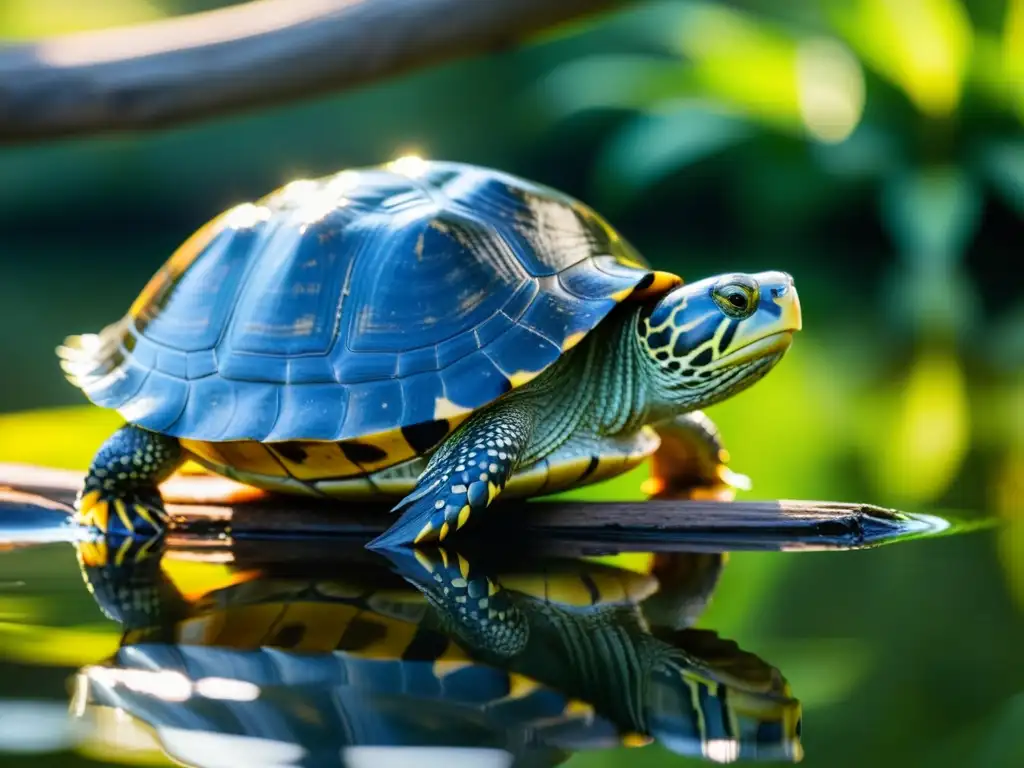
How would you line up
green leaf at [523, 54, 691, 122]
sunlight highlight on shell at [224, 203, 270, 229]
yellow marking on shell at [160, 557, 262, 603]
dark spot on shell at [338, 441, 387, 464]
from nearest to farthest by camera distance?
yellow marking on shell at [160, 557, 262, 603]
dark spot on shell at [338, 441, 387, 464]
sunlight highlight on shell at [224, 203, 270, 229]
green leaf at [523, 54, 691, 122]

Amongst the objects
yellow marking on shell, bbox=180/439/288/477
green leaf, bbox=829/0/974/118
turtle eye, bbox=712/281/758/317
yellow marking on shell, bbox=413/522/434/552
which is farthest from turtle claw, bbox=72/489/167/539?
green leaf, bbox=829/0/974/118

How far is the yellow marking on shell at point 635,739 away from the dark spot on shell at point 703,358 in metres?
0.89

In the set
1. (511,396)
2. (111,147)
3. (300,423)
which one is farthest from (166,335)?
(111,147)

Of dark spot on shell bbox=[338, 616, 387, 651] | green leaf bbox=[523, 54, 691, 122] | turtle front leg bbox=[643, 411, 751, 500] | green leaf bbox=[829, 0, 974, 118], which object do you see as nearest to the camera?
dark spot on shell bbox=[338, 616, 387, 651]

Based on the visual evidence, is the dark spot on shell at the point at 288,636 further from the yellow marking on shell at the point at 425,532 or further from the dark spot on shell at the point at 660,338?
the dark spot on shell at the point at 660,338

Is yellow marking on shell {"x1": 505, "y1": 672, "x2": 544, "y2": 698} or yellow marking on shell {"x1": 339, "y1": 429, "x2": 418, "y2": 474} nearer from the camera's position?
yellow marking on shell {"x1": 505, "y1": 672, "x2": 544, "y2": 698}

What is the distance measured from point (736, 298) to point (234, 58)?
5.83 feet

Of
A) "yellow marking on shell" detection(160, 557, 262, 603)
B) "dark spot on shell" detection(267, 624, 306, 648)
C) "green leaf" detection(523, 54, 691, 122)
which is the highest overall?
"green leaf" detection(523, 54, 691, 122)

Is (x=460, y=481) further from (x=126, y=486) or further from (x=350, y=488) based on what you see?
(x=126, y=486)

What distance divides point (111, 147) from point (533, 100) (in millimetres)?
3449

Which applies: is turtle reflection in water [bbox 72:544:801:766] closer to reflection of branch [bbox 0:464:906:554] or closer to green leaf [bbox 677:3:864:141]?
reflection of branch [bbox 0:464:906:554]

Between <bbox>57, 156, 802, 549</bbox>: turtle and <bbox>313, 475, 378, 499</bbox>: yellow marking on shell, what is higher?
<bbox>57, 156, 802, 549</bbox>: turtle

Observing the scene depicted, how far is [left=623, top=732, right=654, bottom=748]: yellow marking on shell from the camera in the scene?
106 centimetres

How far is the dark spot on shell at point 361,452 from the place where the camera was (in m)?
1.83
